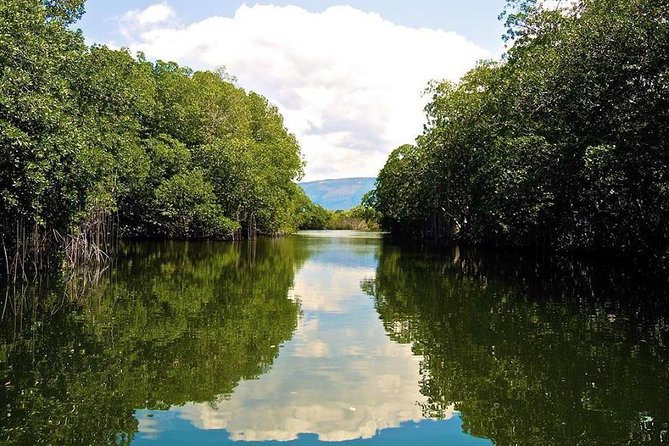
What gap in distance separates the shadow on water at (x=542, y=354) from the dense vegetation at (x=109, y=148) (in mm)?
8757

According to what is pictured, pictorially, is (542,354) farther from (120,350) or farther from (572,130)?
(572,130)

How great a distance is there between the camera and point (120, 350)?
8.42 metres

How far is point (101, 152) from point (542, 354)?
49.9ft

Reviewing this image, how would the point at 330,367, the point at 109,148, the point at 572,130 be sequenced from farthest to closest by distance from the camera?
the point at 109,148 < the point at 572,130 < the point at 330,367

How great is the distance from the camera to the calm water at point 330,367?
5.66m

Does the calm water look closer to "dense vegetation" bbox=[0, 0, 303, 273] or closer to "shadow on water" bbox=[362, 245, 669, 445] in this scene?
"shadow on water" bbox=[362, 245, 669, 445]

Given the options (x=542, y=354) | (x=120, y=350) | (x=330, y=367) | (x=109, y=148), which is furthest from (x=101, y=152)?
(x=542, y=354)

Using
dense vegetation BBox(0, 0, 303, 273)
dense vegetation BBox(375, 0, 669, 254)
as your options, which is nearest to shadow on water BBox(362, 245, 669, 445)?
dense vegetation BBox(375, 0, 669, 254)

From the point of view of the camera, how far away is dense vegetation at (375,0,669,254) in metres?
15.9

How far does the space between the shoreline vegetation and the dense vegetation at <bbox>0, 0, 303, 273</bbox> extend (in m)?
0.04

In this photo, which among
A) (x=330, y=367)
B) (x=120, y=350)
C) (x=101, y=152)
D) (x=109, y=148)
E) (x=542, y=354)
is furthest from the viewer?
(x=109, y=148)

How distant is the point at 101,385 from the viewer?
265 inches

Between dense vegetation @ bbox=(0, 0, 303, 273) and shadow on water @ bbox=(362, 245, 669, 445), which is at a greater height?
dense vegetation @ bbox=(0, 0, 303, 273)

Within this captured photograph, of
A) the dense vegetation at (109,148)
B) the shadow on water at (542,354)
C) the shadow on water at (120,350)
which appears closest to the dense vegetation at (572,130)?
the shadow on water at (542,354)
